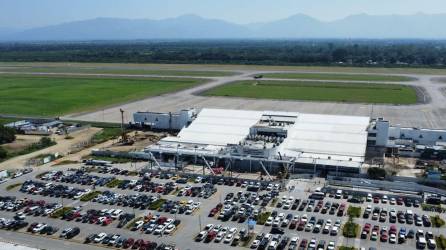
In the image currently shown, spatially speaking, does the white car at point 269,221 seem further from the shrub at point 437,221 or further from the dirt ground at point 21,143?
the dirt ground at point 21,143

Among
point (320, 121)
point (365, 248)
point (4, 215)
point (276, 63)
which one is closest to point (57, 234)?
point (4, 215)

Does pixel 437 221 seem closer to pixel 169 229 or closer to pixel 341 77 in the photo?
pixel 169 229

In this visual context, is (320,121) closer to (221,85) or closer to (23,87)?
(221,85)

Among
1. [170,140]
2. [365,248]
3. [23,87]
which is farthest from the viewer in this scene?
[23,87]

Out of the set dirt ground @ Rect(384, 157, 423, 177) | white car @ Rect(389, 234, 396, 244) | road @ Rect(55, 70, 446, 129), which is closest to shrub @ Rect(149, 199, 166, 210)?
white car @ Rect(389, 234, 396, 244)

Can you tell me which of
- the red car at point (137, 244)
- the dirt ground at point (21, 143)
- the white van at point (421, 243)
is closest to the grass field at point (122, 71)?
the dirt ground at point (21, 143)

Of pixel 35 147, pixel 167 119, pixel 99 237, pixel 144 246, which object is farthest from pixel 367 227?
pixel 35 147

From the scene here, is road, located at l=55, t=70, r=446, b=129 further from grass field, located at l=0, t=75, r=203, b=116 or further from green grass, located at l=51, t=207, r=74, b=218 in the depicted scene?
green grass, located at l=51, t=207, r=74, b=218

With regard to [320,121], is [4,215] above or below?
below
